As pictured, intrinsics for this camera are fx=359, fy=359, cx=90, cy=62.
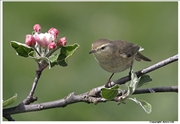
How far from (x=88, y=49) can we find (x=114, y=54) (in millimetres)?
3453

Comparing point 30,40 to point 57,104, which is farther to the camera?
point 30,40

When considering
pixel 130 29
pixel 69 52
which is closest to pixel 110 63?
pixel 69 52

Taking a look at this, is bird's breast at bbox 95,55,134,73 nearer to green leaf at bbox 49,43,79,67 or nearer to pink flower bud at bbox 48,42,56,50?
green leaf at bbox 49,43,79,67

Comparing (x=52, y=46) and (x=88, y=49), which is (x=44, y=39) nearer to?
(x=52, y=46)

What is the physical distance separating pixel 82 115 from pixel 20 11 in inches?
156

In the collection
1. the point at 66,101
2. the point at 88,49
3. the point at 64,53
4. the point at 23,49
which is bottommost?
the point at 88,49

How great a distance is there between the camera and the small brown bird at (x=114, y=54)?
15.7 feet

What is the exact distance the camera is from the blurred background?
23.3 feet

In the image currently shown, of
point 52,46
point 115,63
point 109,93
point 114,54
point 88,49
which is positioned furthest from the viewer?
point 88,49

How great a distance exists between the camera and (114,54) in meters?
5.19

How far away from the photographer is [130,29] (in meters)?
9.54

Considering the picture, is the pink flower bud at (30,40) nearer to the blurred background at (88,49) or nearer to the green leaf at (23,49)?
the green leaf at (23,49)

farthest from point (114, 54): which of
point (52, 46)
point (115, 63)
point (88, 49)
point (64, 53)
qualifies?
point (88, 49)

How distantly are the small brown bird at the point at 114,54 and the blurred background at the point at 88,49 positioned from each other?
1960 mm
